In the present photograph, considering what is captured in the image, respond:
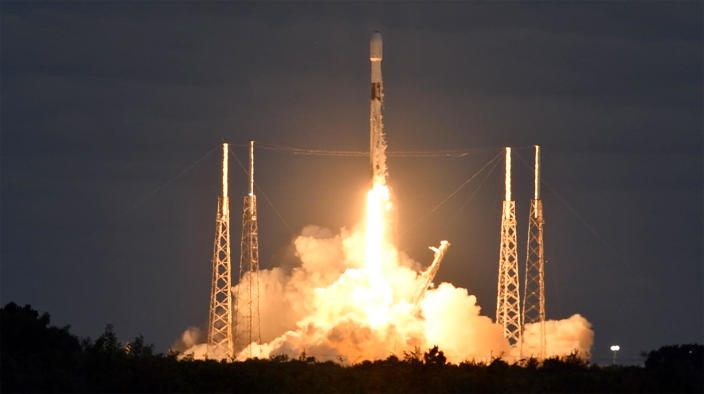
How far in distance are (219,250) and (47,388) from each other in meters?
35.1

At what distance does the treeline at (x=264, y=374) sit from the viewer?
81062 millimetres

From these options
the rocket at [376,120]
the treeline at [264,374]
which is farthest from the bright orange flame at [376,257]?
the treeline at [264,374]

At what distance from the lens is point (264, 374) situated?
3317 inches

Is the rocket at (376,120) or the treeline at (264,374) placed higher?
the rocket at (376,120)

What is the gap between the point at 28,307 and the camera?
9450cm

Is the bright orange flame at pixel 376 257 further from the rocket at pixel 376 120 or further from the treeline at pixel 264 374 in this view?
the treeline at pixel 264 374

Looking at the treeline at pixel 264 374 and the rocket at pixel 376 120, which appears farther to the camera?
the rocket at pixel 376 120

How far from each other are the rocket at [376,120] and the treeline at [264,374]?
83.7ft

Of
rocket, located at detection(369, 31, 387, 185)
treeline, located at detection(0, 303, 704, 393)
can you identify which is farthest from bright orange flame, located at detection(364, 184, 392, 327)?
treeline, located at detection(0, 303, 704, 393)

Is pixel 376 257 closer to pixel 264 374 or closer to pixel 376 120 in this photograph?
pixel 376 120

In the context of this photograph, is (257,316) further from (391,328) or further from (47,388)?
(47,388)

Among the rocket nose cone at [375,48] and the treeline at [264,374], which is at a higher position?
the rocket nose cone at [375,48]

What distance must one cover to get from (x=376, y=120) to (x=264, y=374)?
1257 inches

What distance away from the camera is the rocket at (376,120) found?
113875 mm
